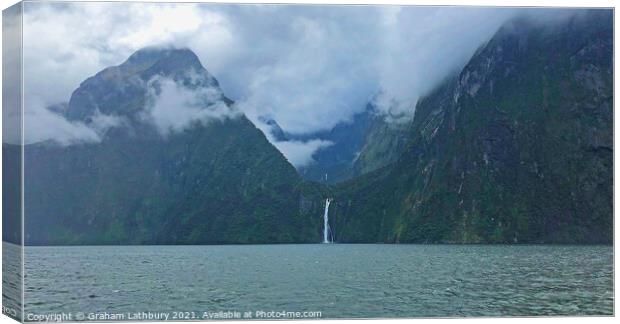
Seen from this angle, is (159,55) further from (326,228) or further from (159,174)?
(326,228)

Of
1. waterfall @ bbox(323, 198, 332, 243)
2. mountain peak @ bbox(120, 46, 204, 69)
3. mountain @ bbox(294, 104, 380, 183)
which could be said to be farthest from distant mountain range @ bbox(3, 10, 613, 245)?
waterfall @ bbox(323, 198, 332, 243)

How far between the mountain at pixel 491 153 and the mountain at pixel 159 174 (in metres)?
7.96

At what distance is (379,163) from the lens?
3027 inches

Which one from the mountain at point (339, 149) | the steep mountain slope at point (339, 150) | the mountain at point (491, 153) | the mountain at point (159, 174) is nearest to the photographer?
the mountain at point (159, 174)

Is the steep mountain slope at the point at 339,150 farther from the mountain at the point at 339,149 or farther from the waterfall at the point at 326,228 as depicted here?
the waterfall at the point at 326,228

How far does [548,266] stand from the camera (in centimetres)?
3834

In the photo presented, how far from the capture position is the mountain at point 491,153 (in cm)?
6125

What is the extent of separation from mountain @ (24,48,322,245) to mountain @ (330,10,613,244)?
7.96 metres

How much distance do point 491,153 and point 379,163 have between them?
11867 millimetres

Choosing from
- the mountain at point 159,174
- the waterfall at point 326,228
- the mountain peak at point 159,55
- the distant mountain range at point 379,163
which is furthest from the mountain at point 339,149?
the mountain peak at point 159,55

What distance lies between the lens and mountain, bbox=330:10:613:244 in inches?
2411

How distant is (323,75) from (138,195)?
2922 cm

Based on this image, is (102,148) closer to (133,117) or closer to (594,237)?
(133,117)

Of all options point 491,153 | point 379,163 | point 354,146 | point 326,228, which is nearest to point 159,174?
point 379,163
